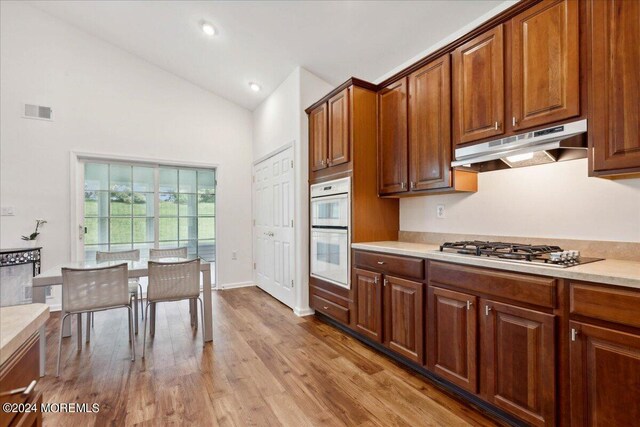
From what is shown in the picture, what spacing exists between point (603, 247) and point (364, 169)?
5.85 feet

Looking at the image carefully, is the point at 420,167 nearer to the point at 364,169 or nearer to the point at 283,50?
the point at 364,169

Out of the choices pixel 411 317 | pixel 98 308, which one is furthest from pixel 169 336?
pixel 411 317

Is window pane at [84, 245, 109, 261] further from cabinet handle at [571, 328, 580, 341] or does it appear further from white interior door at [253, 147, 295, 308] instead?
cabinet handle at [571, 328, 580, 341]

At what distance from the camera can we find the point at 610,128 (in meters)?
1.51

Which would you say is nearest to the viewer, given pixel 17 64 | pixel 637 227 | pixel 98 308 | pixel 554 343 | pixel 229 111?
pixel 554 343

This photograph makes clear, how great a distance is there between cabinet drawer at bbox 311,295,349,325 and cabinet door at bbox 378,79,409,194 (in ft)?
3.97

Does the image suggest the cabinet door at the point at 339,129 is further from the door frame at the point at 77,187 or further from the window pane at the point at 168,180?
the door frame at the point at 77,187

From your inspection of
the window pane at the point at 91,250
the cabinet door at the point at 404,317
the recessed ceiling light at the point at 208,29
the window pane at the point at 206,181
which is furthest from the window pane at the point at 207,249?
the cabinet door at the point at 404,317

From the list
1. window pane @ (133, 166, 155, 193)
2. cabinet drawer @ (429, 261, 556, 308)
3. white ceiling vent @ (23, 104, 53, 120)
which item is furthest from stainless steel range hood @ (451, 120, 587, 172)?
white ceiling vent @ (23, 104, 53, 120)

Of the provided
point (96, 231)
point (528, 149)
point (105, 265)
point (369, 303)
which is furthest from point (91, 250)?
point (528, 149)

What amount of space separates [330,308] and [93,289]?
2056mm

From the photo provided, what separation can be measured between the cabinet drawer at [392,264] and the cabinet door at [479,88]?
95 centimetres

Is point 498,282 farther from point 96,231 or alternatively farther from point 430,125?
point 96,231

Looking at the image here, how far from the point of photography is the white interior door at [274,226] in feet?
12.5
